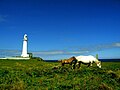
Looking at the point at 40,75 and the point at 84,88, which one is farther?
the point at 40,75

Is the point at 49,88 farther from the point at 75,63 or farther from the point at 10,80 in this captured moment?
the point at 75,63

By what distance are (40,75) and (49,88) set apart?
19.4 ft

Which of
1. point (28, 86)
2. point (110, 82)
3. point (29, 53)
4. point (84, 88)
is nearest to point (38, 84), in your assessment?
point (28, 86)

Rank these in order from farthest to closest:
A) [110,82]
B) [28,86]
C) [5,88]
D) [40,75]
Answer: [40,75] < [110,82] < [28,86] < [5,88]

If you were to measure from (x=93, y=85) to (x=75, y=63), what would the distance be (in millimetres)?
17727

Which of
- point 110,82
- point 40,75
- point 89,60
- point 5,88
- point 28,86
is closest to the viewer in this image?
point 5,88

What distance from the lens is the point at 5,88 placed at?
14203mm

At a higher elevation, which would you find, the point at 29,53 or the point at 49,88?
the point at 29,53

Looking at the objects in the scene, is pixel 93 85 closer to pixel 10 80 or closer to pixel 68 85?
pixel 68 85

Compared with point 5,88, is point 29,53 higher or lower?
higher

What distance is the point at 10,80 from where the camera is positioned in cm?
1697

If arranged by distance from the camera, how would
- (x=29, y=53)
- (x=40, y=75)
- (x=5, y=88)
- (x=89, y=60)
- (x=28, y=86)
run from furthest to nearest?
1. (x=29, y=53)
2. (x=89, y=60)
3. (x=40, y=75)
4. (x=28, y=86)
5. (x=5, y=88)

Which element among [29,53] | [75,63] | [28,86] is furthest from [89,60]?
[29,53]

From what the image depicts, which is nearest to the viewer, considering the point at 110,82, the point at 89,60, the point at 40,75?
the point at 110,82
